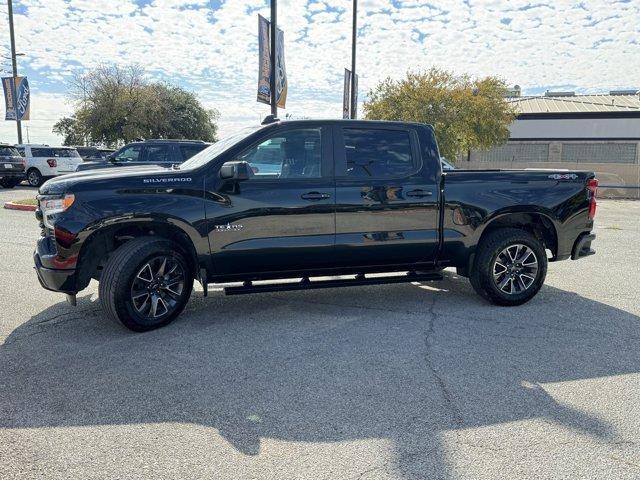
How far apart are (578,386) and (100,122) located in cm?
4244

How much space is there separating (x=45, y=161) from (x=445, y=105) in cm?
1890

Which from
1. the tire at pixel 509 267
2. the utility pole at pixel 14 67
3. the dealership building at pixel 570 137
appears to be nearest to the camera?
the tire at pixel 509 267

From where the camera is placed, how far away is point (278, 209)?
4953 millimetres

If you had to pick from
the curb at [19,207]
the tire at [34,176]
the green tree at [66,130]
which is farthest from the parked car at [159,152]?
the green tree at [66,130]

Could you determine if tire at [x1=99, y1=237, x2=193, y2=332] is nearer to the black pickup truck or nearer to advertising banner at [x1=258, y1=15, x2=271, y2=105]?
the black pickup truck

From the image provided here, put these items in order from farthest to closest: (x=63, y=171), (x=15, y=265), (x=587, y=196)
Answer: (x=63, y=171) < (x=15, y=265) < (x=587, y=196)

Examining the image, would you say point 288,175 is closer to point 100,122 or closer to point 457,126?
point 457,126

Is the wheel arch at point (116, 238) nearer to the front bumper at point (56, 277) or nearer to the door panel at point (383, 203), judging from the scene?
the front bumper at point (56, 277)

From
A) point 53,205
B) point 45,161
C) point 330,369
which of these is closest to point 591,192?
point 330,369

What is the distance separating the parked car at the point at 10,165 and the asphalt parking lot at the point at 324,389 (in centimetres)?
1823

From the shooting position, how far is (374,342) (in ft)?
14.9

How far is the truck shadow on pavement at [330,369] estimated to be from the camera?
125 inches

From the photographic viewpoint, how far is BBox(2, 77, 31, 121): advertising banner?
30062 millimetres

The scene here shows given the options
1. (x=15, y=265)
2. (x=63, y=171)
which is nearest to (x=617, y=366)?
(x=15, y=265)
